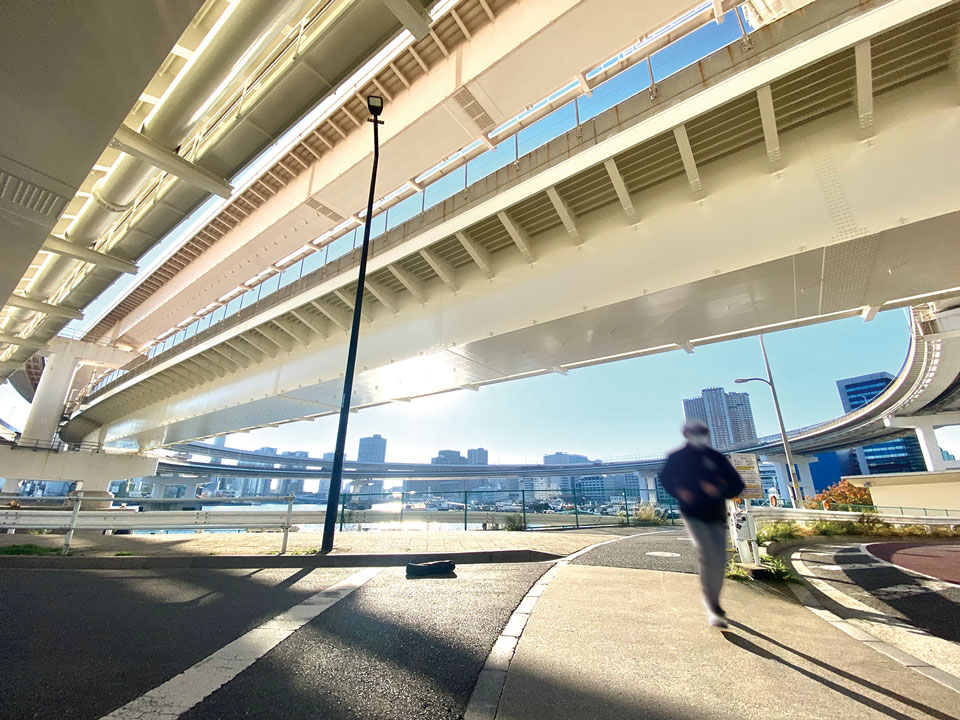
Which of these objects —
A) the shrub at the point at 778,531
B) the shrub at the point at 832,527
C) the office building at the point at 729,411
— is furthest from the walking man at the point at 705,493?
the shrub at the point at 832,527

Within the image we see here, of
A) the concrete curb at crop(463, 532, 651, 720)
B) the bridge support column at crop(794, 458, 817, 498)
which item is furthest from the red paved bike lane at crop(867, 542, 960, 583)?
the bridge support column at crop(794, 458, 817, 498)

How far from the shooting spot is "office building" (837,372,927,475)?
352ft

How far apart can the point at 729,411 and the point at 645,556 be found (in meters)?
8.37

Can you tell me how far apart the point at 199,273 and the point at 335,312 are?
6779 mm

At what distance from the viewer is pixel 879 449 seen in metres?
121

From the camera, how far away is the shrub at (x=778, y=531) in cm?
1501

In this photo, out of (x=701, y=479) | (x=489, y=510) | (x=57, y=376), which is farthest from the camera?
(x=57, y=376)

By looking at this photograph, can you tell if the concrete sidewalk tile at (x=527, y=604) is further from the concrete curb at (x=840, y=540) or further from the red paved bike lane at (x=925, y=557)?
the concrete curb at (x=840, y=540)

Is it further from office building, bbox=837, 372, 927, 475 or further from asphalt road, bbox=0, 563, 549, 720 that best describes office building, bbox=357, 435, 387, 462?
office building, bbox=837, 372, 927, 475

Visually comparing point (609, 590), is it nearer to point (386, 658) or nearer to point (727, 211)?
point (386, 658)

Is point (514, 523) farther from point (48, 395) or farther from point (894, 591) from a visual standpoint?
point (48, 395)

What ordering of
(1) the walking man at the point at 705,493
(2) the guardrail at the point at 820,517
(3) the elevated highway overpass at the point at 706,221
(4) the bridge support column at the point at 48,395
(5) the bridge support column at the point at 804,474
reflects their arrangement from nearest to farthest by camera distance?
(1) the walking man at the point at 705,493 < (3) the elevated highway overpass at the point at 706,221 < (2) the guardrail at the point at 820,517 < (4) the bridge support column at the point at 48,395 < (5) the bridge support column at the point at 804,474

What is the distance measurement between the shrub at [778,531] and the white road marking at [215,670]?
1596cm

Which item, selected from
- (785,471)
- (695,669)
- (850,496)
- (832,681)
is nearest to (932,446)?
(785,471)
